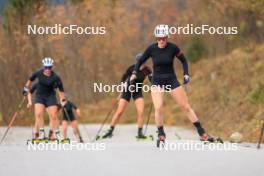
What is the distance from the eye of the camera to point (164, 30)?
→ 13344mm

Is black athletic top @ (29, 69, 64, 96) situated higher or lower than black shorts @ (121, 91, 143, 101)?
higher

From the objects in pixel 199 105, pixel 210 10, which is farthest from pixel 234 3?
pixel 210 10

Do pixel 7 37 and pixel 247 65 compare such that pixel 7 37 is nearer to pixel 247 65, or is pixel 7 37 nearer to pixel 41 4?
pixel 41 4

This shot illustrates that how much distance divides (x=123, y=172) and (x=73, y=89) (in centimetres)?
3457

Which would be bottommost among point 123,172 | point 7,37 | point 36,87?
point 123,172

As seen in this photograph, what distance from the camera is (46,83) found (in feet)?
56.1

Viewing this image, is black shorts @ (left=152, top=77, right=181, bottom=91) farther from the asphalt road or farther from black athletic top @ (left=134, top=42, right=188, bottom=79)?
the asphalt road

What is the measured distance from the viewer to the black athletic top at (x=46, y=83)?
672 inches

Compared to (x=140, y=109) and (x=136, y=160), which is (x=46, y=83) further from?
(x=136, y=160)

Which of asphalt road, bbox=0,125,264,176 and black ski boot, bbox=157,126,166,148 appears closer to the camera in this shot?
asphalt road, bbox=0,125,264,176

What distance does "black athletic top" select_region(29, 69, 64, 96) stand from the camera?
1706 centimetres

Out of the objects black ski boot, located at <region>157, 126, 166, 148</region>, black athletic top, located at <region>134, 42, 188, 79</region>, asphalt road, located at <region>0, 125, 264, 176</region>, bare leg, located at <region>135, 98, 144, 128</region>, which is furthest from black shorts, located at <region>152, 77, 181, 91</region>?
bare leg, located at <region>135, 98, 144, 128</region>

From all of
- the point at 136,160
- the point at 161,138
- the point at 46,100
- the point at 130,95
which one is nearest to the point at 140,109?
the point at 130,95

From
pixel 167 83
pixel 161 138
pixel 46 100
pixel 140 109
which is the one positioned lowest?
pixel 161 138
